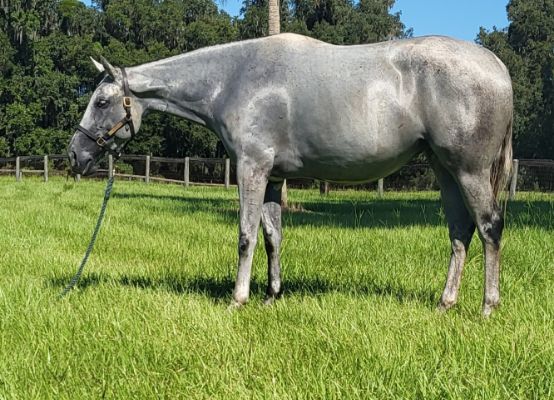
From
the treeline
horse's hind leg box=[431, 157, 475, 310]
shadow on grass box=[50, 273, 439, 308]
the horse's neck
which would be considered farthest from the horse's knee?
the treeline

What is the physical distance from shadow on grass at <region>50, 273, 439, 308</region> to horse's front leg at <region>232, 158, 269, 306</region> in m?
0.27

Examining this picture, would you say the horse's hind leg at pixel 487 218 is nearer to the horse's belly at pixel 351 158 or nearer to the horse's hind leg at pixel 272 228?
the horse's belly at pixel 351 158

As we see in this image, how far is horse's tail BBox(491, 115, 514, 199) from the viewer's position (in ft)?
13.3

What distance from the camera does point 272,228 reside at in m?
4.55

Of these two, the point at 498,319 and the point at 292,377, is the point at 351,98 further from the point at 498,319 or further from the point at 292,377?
the point at 292,377

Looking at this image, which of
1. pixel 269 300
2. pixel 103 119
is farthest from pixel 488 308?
pixel 103 119

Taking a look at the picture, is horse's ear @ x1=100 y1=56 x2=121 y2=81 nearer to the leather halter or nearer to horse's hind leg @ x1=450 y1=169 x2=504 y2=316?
the leather halter

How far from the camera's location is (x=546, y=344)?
3.07m

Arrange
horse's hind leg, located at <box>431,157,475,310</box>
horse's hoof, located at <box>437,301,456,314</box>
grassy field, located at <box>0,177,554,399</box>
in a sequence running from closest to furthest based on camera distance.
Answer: grassy field, located at <box>0,177,554,399</box>, horse's hoof, located at <box>437,301,456,314</box>, horse's hind leg, located at <box>431,157,475,310</box>

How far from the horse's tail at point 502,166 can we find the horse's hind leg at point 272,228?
1.53 m

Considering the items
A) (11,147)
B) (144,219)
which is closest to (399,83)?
(144,219)

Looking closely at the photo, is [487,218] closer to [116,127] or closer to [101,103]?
[116,127]

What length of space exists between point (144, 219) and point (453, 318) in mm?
6985

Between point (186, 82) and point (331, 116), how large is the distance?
1.17 metres
